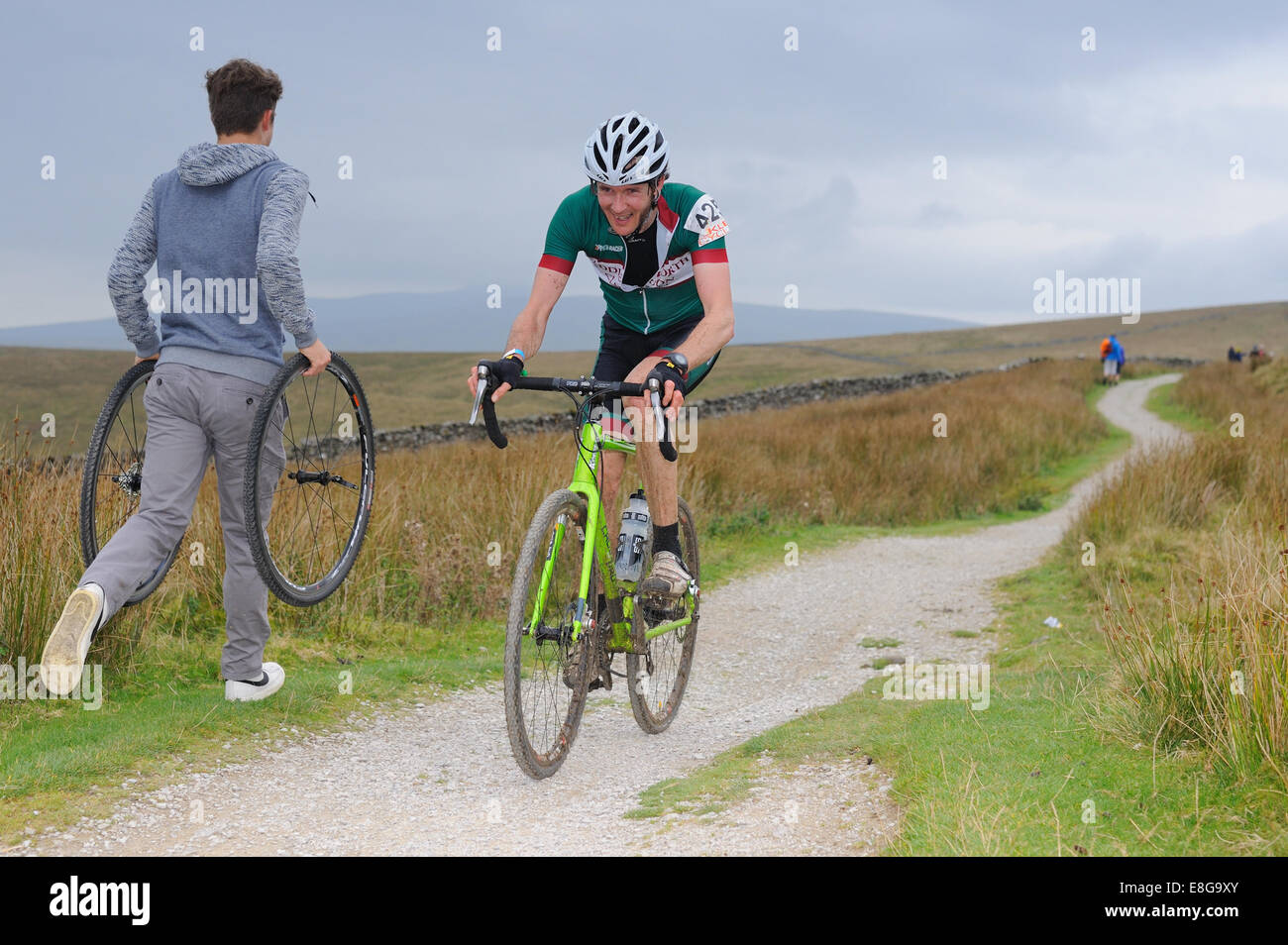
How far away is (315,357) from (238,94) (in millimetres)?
1130

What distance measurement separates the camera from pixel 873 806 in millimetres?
3797

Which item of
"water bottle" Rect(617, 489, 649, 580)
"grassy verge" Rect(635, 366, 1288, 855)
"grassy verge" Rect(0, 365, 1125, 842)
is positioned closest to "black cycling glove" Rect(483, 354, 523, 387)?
"water bottle" Rect(617, 489, 649, 580)

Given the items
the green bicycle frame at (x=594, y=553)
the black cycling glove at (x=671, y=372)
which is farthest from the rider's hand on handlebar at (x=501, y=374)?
the black cycling glove at (x=671, y=372)

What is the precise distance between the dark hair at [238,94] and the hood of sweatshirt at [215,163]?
103 millimetres

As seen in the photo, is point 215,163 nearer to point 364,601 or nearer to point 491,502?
point 364,601

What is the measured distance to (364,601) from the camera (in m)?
7.08

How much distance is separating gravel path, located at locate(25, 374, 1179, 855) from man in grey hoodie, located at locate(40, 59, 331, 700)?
105 centimetres

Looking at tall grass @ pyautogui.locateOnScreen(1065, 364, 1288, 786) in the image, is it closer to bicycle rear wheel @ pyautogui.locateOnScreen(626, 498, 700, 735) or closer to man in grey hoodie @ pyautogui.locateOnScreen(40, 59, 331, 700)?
bicycle rear wheel @ pyautogui.locateOnScreen(626, 498, 700, 735)

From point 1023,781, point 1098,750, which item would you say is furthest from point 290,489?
point 1098,750

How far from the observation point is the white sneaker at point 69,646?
12.7 feet

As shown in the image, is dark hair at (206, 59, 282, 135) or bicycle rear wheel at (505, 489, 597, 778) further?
dark hair at (206, 59, 282, 135)

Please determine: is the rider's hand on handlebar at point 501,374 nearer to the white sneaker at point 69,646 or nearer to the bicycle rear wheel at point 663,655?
the bicycle rear wheel at point 663,655

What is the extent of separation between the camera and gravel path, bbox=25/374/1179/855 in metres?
3.61

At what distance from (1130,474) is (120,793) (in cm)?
918
